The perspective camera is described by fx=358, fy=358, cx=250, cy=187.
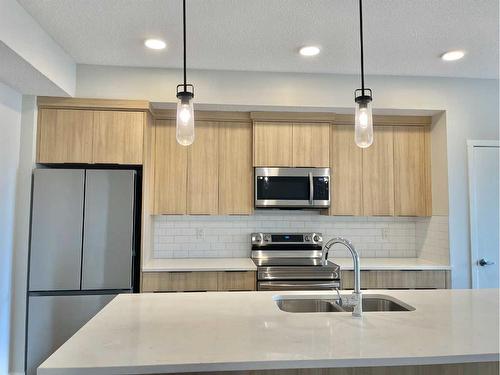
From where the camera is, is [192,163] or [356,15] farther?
[192,163]

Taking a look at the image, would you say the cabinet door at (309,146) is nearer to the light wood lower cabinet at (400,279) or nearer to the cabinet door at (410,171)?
the cabinet door at (410,171)

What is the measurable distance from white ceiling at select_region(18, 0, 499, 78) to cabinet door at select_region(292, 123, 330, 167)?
0.54 metres

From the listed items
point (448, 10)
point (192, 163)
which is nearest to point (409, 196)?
point (448, 10)

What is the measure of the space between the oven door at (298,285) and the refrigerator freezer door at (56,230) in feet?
4.94

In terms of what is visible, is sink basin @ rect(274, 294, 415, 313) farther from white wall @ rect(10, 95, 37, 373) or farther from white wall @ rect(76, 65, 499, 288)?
white wall @ rect(10, 95, 37, 373)

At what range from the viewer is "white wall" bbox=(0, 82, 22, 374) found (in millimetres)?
2689

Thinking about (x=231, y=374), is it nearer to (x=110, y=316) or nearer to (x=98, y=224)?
(x=110, y=316)

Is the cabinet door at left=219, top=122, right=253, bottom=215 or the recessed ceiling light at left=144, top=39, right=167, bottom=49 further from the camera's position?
the cabinet door at left=219, top=122, right=253, bottom=215

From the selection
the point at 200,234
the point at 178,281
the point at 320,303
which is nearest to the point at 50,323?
the point at 178,281

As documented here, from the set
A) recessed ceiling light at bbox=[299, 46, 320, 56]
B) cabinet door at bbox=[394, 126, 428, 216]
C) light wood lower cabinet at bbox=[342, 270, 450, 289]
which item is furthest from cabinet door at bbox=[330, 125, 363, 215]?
recessed ceiling light at bbox=[299, 46, 320, 56]

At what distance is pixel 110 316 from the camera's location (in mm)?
1581

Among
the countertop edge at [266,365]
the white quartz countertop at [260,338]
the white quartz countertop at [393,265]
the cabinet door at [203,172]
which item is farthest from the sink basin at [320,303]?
the cabinet door at [203,172]

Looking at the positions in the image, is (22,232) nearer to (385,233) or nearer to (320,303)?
(320,303)

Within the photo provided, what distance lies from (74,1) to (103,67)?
0.96 m
